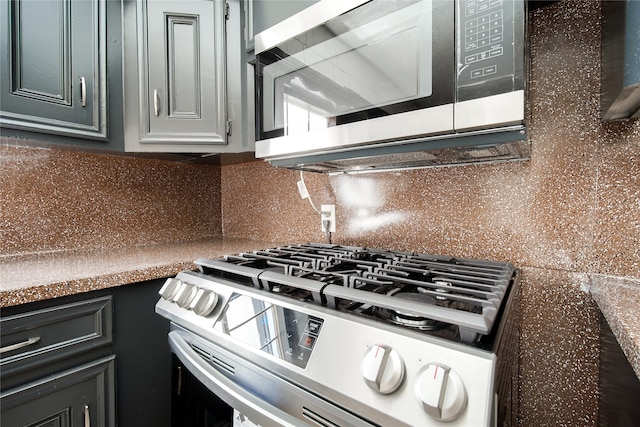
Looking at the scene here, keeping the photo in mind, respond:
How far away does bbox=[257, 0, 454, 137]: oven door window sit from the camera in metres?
0.69

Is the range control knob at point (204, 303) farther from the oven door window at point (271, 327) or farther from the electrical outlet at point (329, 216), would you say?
the electrical outlet at point (329, 216)

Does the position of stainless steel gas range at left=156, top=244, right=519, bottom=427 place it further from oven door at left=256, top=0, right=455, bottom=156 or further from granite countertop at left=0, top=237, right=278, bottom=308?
oven door at left=256, top=0, right=455, bottom=156

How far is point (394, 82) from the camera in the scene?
75 centimetres

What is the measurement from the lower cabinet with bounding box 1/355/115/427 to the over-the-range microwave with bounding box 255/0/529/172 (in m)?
0.82

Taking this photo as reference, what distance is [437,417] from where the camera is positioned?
401mm

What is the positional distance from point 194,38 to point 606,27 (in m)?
1.27

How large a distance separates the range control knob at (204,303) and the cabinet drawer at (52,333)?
378 mm

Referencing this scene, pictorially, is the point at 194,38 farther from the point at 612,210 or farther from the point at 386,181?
the point at 612,210

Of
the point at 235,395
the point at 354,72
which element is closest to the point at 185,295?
the point at 235,395

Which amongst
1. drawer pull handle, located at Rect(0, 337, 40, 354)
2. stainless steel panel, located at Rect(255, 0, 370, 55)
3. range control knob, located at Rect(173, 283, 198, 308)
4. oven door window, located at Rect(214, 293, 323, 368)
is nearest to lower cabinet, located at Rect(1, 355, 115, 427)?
drawer pull handle, located at Rect(0, 337, 40, 354)

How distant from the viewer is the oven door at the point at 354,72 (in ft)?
2.25

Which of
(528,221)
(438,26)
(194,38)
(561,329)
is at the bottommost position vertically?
(561,329)

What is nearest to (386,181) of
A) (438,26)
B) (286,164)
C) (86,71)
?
(286,164)

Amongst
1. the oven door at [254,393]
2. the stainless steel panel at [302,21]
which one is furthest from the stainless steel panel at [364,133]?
the oven door at [254,393]
